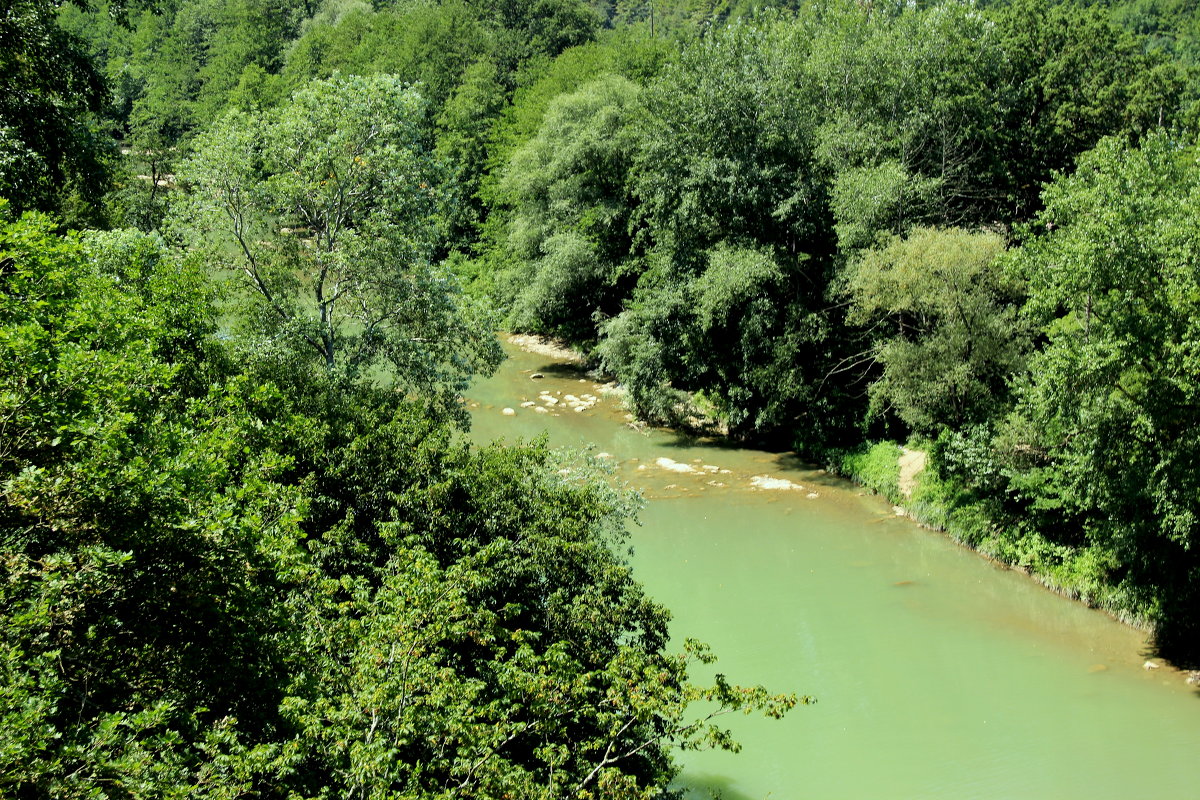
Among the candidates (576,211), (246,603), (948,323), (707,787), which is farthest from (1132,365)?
(576,211)

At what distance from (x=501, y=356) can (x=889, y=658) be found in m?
11.0

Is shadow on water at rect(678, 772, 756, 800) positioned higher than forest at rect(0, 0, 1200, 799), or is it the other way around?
forest at rect(0, 0, 1200, 799)

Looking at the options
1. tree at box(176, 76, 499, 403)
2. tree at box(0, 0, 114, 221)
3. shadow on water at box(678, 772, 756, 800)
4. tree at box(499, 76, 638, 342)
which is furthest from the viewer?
tree at box(499, 76, 638, 342)

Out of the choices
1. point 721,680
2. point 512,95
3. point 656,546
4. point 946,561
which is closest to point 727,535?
point 656,546

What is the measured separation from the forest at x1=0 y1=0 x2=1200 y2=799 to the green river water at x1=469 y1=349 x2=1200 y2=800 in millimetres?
1284

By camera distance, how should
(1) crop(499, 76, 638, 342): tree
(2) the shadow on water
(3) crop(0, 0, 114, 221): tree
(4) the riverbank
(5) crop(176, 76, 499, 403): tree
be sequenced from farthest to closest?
1. (1) crop(499, 76, 638, 342): tree
2. (4) the riverbank
3. (5) crop(176, 76, 499, 403): tree
4. (2) the shadow on water
5. (3) crop(0, 0, 114, 221): tree

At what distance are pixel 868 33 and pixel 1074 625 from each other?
70.9 feet

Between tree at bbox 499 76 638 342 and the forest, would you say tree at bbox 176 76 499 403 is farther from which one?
tree at bbox 499 76 638 342

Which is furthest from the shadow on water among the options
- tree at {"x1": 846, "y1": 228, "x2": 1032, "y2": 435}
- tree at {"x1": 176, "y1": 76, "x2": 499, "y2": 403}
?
tree at {"x1": 846, "y1": 228, "x2": 1032, "y2": 435}

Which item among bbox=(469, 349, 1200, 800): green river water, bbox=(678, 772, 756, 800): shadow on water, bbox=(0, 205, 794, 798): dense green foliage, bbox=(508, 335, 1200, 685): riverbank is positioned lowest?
bbox=(678, 772, 756, 800): shadow on water

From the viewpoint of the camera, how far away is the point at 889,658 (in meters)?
20.0

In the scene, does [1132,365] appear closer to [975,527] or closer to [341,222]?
[975,527]

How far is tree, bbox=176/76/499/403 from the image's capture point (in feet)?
63.5

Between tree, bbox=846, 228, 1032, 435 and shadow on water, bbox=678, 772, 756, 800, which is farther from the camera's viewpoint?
tree, bbox=846, 228, 1032, 435
